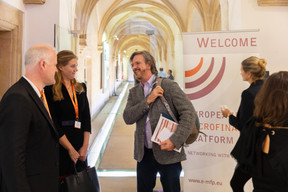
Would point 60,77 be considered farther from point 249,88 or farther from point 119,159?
point 119,159

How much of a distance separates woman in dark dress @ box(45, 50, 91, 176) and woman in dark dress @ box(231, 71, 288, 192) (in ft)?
4.61

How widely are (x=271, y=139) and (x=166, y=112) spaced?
0.77 metres

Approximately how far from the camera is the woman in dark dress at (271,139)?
1418mm

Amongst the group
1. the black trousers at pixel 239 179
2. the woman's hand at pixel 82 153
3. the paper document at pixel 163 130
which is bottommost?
the black trousers at pixel 239 179

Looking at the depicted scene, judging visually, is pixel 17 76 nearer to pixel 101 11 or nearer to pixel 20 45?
pixel 20 45

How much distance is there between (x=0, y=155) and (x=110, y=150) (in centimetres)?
441

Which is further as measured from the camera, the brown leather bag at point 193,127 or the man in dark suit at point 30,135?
the brown leather bag at point 193,127

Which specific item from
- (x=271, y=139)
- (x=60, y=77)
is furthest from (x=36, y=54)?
(x=271, y=139)

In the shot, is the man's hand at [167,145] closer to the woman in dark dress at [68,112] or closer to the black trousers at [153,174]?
the black trousers at [153,174]

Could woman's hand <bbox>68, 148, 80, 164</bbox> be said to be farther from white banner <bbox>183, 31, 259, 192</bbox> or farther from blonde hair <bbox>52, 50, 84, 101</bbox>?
white banner <bbox>183, 31, 259, 192</bbox>

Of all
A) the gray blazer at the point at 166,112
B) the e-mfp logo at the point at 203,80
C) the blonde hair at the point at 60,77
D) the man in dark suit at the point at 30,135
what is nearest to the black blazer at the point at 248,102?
the gray blazer at the point at 166,112

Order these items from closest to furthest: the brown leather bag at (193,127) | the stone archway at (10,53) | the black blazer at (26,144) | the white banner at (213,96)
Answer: the black blazer at (26,144) → the brown leather bag at (193,127) → the white banner at (213,96) → the stone archway at (10,53)

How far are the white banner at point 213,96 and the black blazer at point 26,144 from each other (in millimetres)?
1862

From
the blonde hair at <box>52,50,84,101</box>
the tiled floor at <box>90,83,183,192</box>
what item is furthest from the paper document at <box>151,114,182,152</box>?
the tiled floor at <box>90,83,183,192</box>
